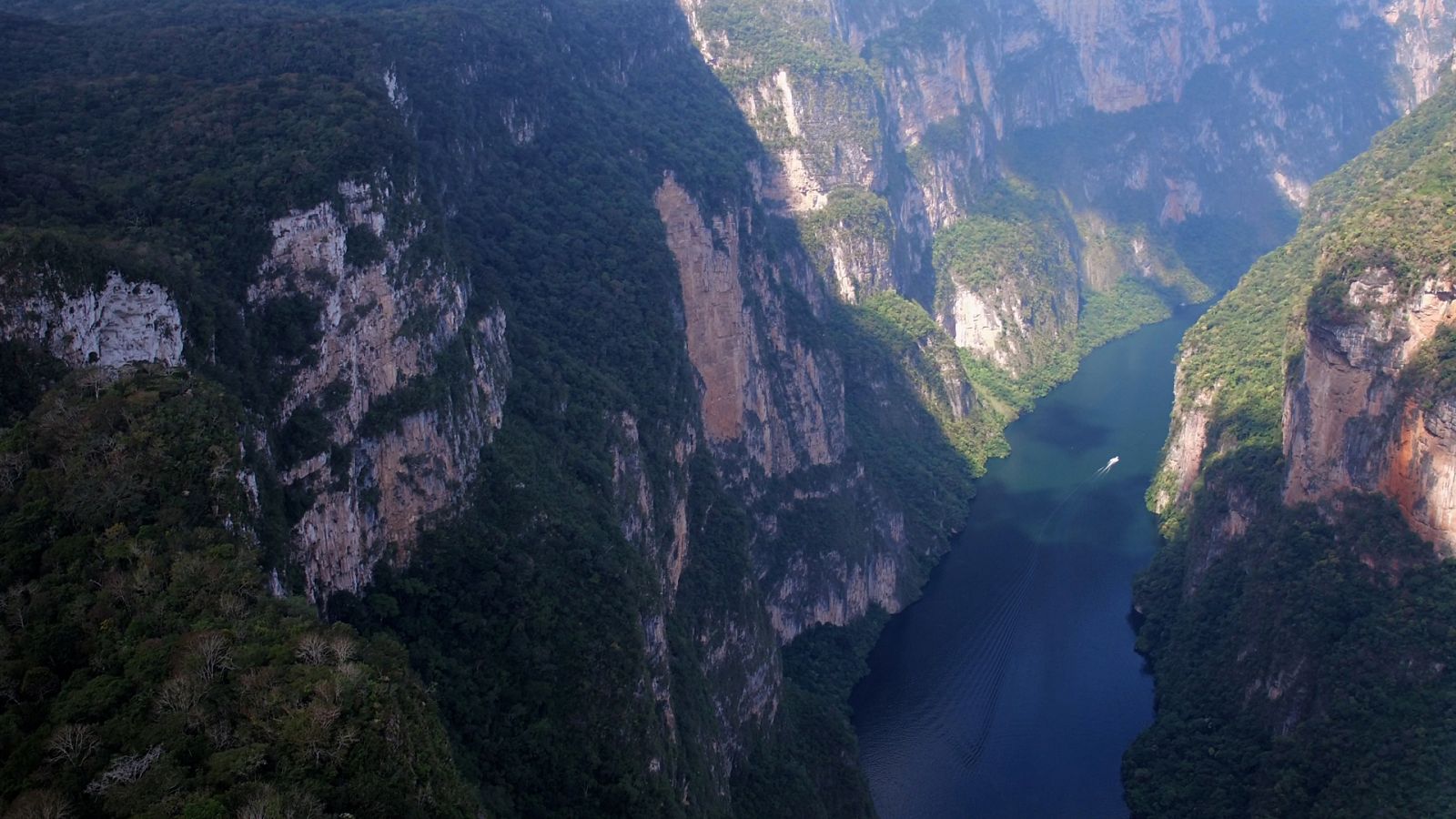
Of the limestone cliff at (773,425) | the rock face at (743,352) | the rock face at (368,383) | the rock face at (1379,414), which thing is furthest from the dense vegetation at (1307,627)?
the rock face at (368,383)

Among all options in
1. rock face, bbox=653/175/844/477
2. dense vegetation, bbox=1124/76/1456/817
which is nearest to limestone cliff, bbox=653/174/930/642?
rock face, bbox=653/175/844/477

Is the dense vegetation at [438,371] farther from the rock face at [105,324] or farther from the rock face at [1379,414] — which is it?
the rock face at [1379,414]

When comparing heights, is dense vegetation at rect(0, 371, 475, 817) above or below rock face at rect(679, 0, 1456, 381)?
below

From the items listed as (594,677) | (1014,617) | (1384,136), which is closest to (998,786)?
(1014,617)

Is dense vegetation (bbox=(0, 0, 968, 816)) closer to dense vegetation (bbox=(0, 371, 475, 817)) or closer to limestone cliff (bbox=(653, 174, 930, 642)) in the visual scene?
dense vegetation (bbox=(0, 371, 475, 817))

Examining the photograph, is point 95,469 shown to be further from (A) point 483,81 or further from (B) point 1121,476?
(B) point 1121,476

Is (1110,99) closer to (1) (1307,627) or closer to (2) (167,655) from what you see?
(1) (1307,627)
